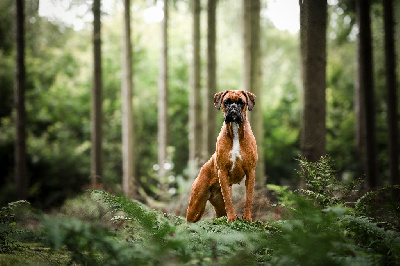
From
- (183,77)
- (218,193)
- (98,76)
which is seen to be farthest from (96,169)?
(183,77)

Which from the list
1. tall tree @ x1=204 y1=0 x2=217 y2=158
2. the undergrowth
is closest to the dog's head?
the undergrowth

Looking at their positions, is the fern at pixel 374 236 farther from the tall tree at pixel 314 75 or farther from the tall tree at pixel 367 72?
the tall tree at pixel 367 72

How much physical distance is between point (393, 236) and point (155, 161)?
18668 millimetres

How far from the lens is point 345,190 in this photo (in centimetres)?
397

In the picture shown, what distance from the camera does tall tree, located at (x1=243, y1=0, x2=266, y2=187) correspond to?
10.3 metres

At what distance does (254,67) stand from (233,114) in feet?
21.4

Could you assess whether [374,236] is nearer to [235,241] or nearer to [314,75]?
[235,241]

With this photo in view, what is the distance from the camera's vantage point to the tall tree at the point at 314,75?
207 inches

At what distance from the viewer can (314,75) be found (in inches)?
211

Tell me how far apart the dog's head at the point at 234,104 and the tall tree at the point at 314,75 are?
1.28 metres

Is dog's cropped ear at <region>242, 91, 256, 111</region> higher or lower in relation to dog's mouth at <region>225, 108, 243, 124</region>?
higher

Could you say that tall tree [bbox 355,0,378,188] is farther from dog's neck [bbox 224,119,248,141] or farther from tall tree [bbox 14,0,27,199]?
tall tree [bbox 14,0,27,199]

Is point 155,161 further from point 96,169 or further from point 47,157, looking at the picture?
point 96,169

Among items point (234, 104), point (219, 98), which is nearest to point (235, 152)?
point (234, 104)
